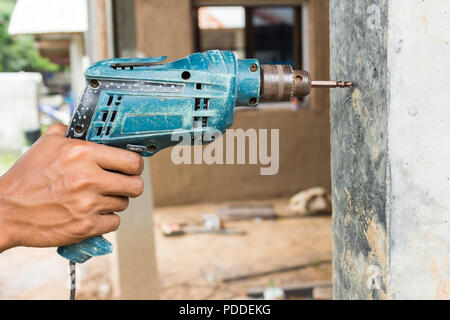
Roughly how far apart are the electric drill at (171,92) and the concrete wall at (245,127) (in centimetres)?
520

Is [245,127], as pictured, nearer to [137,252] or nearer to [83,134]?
[137,252]

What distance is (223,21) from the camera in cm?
769

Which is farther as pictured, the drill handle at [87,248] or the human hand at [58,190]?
the drill handle at [87,248]

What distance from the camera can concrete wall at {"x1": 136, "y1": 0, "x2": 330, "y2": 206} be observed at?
627cm

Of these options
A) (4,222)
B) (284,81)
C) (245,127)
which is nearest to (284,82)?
(284,81)

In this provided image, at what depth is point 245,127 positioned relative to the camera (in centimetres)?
663

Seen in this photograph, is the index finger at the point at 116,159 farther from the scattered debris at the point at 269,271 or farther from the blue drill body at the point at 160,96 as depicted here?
the scattered debris at the point at 269,271

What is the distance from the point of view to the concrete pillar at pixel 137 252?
3.38 m

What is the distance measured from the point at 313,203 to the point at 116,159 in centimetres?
527

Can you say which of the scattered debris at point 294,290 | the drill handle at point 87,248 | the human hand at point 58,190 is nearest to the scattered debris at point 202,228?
the scattered debris at point 294,290
